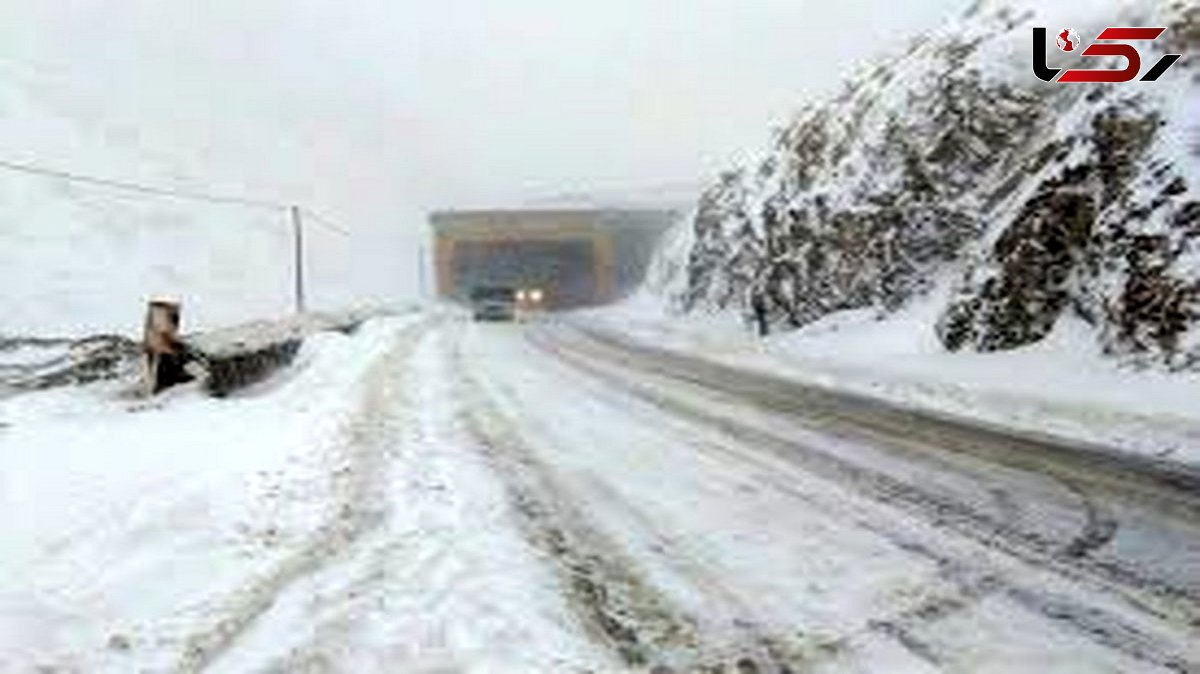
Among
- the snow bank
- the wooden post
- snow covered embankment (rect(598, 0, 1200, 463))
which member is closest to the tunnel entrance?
snow covered embankment (rect(598, 0, 1200, 463))

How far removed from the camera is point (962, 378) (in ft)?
73.7

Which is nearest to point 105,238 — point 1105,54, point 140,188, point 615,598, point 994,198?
point 140,188

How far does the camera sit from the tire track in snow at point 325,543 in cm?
684

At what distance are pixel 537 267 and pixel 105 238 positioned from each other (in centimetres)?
2563

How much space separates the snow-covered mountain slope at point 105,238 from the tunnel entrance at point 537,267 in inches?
387

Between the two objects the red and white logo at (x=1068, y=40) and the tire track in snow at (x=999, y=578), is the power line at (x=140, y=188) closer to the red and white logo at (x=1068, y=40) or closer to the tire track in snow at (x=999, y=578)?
the red and white logo at (x=1068, y=40)

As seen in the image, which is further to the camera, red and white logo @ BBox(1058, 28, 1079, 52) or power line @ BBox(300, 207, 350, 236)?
power line @ BBox(300, 207, 350, 236)

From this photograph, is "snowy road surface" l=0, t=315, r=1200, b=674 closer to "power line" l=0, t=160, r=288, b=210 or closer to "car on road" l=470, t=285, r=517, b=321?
"car on road" l=470, t=285, r=517, b=321

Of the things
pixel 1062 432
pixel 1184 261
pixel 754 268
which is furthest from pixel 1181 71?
pixel 754 268

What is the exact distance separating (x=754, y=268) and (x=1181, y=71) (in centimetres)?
1878

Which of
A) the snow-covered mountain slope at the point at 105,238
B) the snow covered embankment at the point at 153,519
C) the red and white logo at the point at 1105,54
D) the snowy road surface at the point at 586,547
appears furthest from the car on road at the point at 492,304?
the snowy road surface at the point at 586,547

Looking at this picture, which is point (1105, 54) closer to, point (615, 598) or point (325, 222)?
point (615, 598)

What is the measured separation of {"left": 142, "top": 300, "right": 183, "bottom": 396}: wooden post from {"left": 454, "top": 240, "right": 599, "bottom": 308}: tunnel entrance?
60.5 metres

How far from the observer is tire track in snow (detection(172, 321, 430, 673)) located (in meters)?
6.84
